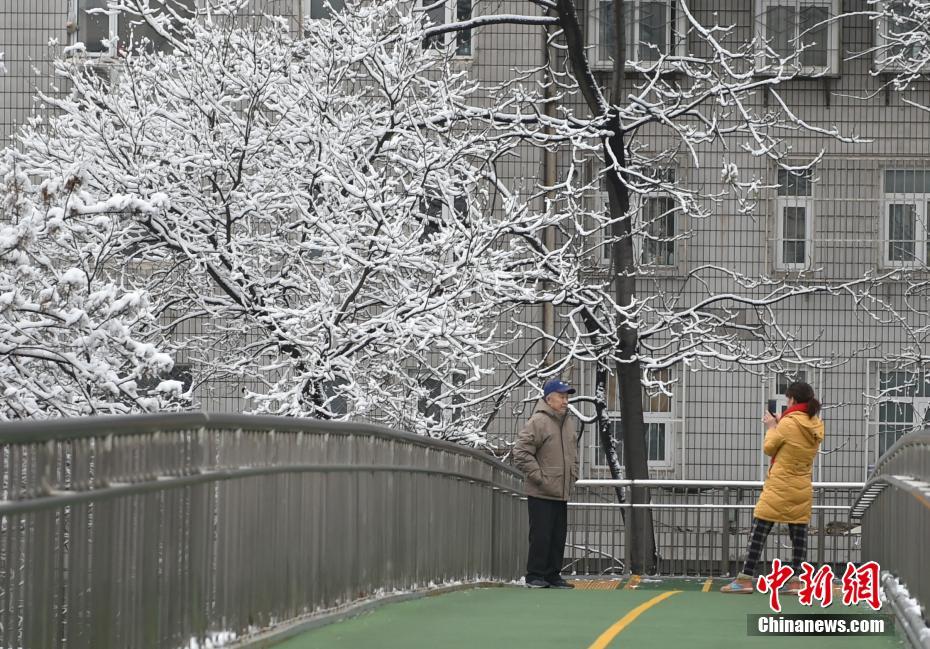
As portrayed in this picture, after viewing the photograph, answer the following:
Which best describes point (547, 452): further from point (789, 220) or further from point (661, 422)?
point (789, 220)

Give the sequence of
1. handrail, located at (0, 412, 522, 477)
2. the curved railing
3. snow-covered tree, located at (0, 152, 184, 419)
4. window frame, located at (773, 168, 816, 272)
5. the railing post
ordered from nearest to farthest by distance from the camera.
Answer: handrail, located at (0, 412, 522, 477), the curved railing, snow-covered tree, located at (0, 152, 184, 419), the railing post, window frame, located at (773, 168, 816, 272)

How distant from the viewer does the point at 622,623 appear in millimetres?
11164

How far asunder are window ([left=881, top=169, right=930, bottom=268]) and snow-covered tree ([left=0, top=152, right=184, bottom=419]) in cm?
1625

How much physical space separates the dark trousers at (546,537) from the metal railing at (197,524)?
2525 millimetres

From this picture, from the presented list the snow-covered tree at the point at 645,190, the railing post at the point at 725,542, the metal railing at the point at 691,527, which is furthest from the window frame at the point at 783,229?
the railing post at the point at 725,542

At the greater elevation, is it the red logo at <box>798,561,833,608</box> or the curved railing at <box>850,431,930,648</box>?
the curved railing at <box>850,431,930,648</box>

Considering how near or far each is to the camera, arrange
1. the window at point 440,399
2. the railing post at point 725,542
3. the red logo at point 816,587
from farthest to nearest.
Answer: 1. the railing post at point 725,542
2. the window at point 440,399
3. the red logo at point 816,587

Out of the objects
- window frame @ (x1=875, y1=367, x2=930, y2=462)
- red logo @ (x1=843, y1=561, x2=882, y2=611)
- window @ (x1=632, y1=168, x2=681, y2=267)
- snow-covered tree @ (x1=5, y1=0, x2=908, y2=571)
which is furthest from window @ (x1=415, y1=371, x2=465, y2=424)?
window frame @ (x1=875, y1=367, x2=930, y2=462)

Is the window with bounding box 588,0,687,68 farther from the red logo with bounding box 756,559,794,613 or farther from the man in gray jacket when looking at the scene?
the red logo with bounding box 756,559,794,613

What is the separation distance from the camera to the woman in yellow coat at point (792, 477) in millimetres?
14484

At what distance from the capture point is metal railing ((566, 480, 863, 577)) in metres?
21.3

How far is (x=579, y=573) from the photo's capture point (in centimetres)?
2323

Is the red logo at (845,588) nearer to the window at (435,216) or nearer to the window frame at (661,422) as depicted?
the window at (435,216)

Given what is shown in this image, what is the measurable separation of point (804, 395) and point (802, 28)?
14999 mm
